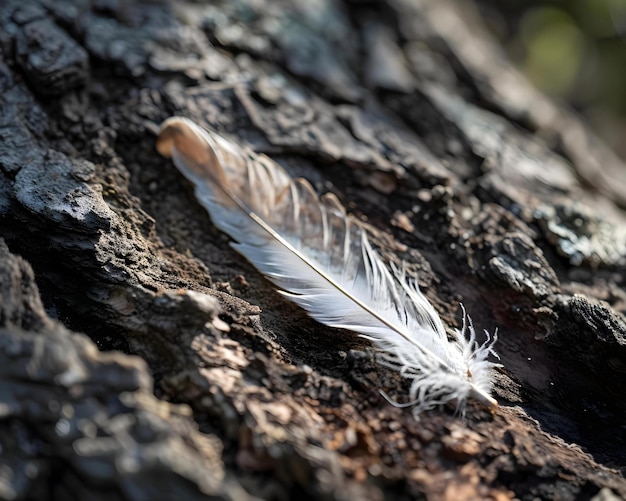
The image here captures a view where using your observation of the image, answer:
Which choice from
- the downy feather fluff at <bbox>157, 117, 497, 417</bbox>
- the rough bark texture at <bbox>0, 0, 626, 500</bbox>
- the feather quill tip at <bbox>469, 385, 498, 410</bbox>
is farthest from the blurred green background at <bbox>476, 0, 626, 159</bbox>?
the feather quill tip at <bbox>469, 385, 498, 410</bbox>

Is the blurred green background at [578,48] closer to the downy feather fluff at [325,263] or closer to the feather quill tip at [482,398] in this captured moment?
the downy feather fluff at [325,263]

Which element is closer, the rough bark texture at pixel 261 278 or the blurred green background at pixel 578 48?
the rough bark texture at pixel 261 278

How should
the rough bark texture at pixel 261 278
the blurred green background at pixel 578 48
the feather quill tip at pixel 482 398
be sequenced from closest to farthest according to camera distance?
the rough bark texture at pixel 261 278
the feather quill tip at pixel 482 398
the blurred green background at pixel 578 48

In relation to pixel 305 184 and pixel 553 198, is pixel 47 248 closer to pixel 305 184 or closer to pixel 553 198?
pixel 305 184

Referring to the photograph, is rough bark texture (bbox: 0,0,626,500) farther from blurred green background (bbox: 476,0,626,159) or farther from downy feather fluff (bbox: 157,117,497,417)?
blurred green background (bbox: 476,0,626,159)

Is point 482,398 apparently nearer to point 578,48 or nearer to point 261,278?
point 261,278

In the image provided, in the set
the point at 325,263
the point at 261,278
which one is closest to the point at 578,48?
the point at 325,263

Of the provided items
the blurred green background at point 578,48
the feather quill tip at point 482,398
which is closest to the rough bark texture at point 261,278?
the feather quill tip at point 482,398
